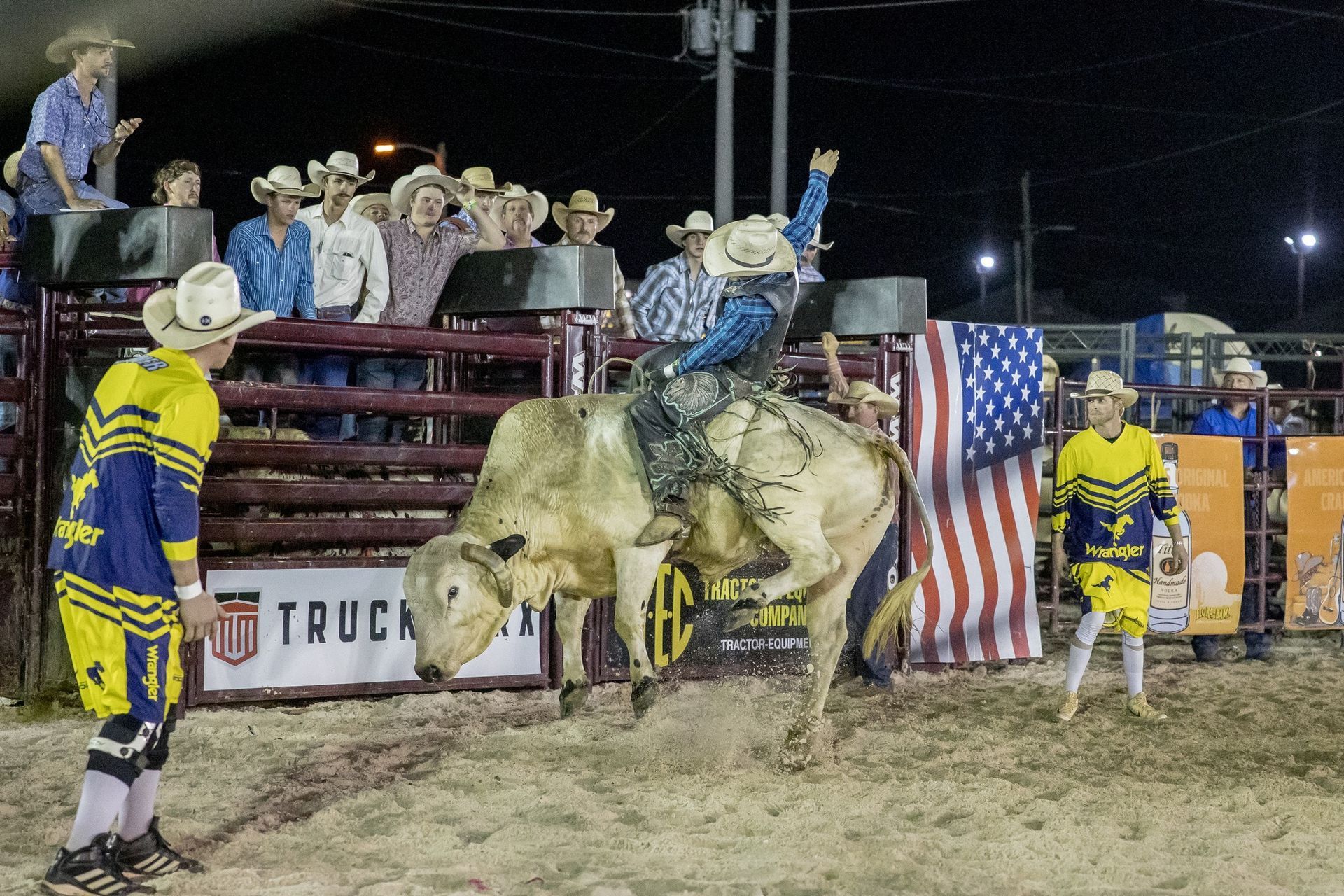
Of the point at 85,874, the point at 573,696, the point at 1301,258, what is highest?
the point at 1301,258

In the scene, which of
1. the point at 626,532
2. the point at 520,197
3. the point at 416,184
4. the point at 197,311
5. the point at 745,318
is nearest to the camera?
the point at 197,311

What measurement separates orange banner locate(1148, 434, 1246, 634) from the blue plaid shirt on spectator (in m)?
3.21

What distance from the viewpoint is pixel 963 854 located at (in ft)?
14.1

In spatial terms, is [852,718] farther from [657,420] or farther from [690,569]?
[657,420]

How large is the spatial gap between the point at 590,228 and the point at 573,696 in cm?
376

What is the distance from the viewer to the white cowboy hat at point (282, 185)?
6668 millimetres

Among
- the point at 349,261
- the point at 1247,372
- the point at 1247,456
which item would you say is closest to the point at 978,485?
the point at 1247,456

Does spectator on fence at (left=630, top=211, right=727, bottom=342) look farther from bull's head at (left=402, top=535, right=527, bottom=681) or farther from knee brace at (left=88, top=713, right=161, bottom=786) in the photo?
knee brace at (left=88, top=713, right=161, bottom=786)

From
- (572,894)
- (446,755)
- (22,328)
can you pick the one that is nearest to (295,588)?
(446,755)

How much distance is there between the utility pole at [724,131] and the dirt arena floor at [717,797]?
7917mm

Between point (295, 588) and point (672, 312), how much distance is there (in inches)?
114

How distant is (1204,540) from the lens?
9.05 metres

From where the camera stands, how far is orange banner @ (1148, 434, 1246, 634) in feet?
28.8

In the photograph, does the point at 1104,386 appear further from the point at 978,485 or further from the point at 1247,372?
the point at 1247,372
